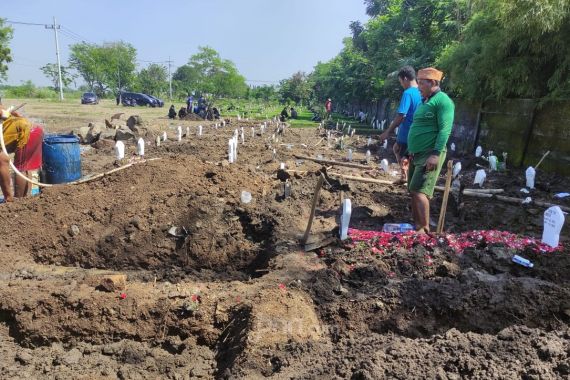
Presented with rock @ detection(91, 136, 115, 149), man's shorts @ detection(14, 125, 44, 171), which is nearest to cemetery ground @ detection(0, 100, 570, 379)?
man's shorts @ detection(14, 125, 44, 171)

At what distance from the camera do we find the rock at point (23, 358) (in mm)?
2705

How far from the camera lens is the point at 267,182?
238 inches

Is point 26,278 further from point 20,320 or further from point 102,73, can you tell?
point 102,73

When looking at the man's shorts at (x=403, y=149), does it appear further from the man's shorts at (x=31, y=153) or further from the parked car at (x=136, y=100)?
the parked car at (x=136, y=100)

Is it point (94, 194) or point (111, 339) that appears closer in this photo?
point (111, 339)

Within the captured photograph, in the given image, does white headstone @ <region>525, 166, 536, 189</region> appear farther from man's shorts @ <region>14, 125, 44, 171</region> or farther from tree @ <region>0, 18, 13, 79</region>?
tree @ <region>0, 18, 13, 79</region>

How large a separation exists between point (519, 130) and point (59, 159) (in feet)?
28.9

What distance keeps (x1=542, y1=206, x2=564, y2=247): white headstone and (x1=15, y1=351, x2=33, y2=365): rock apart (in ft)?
14.6

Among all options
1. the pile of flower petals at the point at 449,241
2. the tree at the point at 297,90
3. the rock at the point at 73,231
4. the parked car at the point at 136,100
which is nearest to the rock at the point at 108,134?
the rock at the point at 73,231

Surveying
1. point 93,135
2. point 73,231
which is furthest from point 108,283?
point 93,135

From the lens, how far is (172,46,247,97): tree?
196ft

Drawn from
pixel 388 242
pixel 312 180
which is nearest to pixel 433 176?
pixel 388 242

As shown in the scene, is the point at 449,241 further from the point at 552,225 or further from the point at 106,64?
the point at 106,64

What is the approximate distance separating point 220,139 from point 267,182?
6492mm
